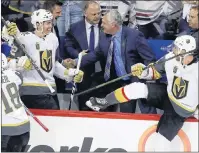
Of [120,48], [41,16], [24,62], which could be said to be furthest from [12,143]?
[120,48]

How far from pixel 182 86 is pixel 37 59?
0.99 metres

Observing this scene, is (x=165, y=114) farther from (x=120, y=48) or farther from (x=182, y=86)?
Result: (x=120, y=48)

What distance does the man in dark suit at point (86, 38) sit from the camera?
18.2 feet

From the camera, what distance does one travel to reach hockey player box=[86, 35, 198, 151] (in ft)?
16.7

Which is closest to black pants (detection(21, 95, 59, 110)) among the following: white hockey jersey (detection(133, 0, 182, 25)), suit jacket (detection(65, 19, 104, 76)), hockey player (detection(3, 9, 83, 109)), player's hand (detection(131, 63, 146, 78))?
hockey player (detection(3, 9, 83, 109))

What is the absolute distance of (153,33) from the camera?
6.04 metres

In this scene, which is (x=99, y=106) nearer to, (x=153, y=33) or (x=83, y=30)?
(x=83, y=30)

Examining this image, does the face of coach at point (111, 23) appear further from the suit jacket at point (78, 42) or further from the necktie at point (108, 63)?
the suit jacket at point (78, 42)

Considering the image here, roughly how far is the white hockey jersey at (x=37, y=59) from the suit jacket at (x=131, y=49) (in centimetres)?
32

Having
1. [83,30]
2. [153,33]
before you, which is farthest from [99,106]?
[153,33]

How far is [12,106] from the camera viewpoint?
16.0 feet

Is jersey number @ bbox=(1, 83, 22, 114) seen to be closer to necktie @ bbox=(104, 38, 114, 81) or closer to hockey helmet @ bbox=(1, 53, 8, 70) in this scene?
hockey helmet @ bbox=(1, 53, 8, 70)

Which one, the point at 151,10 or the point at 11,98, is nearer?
the point at 11,98

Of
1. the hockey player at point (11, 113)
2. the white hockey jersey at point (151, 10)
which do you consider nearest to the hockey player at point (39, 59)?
the hockey player at point (11, 113)
